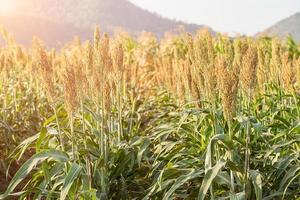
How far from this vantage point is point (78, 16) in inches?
3597

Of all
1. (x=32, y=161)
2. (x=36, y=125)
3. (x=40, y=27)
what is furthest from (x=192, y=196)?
(x=40, y=27)

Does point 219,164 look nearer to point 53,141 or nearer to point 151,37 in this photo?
point 53,141

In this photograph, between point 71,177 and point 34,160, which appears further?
point 34,160

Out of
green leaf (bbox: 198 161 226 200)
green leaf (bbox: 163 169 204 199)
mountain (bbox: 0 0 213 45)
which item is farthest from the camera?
mountain (bbox: 0 0 213 45)

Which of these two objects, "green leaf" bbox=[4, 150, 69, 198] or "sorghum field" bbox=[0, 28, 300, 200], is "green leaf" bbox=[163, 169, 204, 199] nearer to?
"sorghum field" bbox=[0, 28, 300, 200]

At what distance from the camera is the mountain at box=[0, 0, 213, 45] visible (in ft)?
260

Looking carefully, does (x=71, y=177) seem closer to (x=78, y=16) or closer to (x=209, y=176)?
(x=209, y=176)

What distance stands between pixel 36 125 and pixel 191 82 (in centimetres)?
246

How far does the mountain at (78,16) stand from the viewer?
7919cm

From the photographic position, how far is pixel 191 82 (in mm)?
3578

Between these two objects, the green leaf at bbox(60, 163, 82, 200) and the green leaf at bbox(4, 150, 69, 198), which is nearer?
the green leaf at bbox(60, 163, 82, 200)

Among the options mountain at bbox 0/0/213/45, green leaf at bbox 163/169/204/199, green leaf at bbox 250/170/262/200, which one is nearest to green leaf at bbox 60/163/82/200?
green leaf at bbox 163/169/204/199

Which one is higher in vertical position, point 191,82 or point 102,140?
point 191,82

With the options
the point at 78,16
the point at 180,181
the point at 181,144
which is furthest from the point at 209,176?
the point at 78,16
